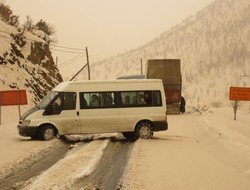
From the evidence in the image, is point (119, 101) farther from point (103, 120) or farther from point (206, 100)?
point (206, 100)

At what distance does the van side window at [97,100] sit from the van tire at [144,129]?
53.0 inches

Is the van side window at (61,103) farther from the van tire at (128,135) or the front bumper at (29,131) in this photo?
the van tire at (128,135)

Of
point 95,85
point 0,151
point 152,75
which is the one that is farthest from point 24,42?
point 0,151

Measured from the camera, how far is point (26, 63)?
3959cm

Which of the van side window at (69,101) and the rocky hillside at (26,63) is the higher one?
the rocky hillside at (26,63)

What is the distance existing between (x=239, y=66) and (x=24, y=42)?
5702 inches

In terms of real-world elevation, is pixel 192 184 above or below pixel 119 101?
below

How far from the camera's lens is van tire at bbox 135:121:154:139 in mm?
18938

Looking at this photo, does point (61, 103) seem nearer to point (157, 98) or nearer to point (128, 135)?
point (128, 135)

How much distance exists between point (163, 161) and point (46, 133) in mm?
6605

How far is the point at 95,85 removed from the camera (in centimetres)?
1875

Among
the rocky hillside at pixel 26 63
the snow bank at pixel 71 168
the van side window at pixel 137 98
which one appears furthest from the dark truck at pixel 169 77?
the snow bank at pixel 71 168

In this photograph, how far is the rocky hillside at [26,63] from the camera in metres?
35.7

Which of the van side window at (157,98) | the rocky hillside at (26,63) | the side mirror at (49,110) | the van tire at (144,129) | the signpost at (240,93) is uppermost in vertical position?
the rocky hillside at (26,63)
